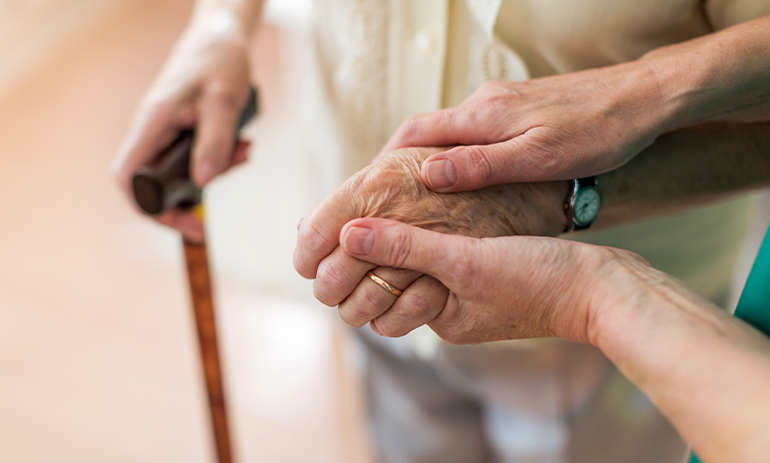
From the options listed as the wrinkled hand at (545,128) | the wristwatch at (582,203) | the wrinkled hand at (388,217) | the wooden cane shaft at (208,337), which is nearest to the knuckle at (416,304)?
the wrinkled hand at (388,217)

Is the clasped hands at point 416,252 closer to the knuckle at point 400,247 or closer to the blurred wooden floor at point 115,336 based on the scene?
the knuckle at point 400,247

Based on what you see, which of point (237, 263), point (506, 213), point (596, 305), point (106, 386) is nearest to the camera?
point (596, 305)

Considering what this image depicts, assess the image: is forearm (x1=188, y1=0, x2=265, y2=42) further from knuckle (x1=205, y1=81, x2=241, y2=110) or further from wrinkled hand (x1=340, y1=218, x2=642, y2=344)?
wrinkled hand (x1=340, y1=218, x2=642, y2=344)

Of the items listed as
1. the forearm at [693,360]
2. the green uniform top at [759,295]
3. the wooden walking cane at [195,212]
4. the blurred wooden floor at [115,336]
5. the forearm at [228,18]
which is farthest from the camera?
the blurred wooden floor at [115,336]

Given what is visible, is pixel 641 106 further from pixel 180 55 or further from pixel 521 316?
pixel 180 55

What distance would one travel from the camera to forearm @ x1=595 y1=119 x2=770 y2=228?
2.19 ft

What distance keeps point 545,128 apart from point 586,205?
142 mm

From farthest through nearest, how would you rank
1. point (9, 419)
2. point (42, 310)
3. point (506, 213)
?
1. point (42, 310)
2. point (9, 419)
3. point (506, 213)

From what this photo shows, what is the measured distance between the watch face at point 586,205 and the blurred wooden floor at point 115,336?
1.05 metres

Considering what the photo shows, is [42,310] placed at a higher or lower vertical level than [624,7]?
lower

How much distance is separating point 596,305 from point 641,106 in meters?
0.22

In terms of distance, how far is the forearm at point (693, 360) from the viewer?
15.2 inches

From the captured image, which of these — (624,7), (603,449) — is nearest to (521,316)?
(624,7)

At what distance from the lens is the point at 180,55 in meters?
0.93
